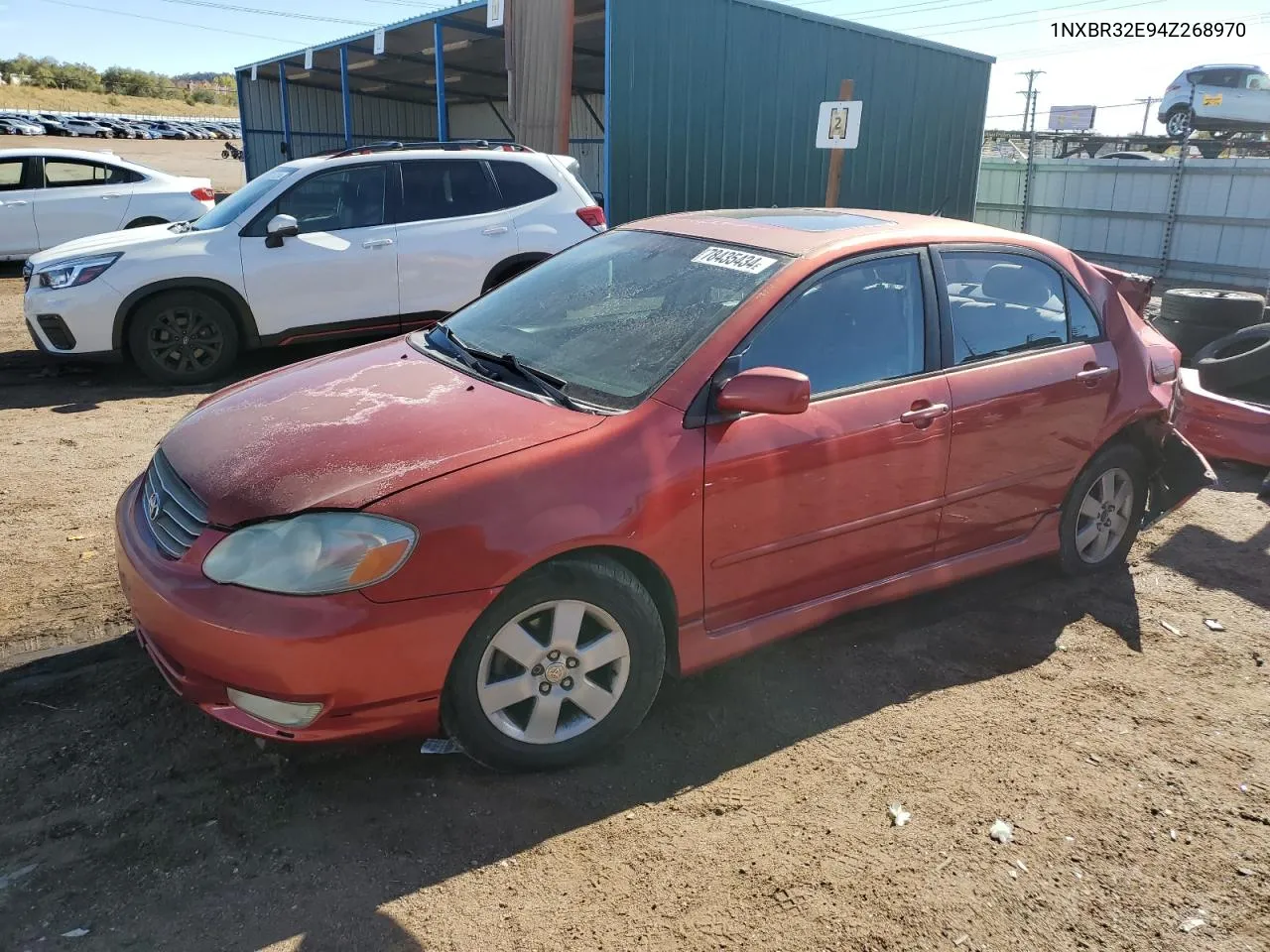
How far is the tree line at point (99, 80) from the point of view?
72.9 meters

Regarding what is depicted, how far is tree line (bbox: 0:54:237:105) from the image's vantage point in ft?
239

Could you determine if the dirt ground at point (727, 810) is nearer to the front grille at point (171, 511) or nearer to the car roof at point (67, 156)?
the front grille at point (171, 511)

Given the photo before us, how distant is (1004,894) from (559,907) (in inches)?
47.2

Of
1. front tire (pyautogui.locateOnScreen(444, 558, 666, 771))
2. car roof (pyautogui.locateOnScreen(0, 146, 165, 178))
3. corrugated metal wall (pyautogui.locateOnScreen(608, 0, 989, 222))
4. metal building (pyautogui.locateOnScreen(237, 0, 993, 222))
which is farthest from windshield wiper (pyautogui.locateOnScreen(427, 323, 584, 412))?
car roof (pyautogui.locateOnScreen(0, 146, 165, 178))

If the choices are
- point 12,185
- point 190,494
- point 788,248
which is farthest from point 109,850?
point 12,185

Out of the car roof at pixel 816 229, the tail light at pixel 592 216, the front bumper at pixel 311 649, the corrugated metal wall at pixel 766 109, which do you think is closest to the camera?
the front bumper at pixel 311 649

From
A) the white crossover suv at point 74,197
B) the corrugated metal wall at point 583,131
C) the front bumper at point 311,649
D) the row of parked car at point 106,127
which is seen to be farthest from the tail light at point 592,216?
the row of parked car at point 106,127

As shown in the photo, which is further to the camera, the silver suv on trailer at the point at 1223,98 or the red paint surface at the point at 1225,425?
the silver suv on trailer at the point at 1223,98

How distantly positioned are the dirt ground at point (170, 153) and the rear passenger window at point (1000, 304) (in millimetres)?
25573

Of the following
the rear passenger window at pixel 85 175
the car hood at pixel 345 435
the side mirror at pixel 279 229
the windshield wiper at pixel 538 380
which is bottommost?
the car hood at pixel 345 435

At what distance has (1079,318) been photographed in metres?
4.20

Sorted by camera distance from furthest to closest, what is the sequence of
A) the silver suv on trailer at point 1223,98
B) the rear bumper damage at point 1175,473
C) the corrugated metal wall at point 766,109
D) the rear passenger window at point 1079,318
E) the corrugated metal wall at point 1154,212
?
the silver suv on trailer at point 1223,98, the corrugated metal wall at point 1154,212, the corrugated metal wall at point 766,109, the rear bumper damage at point 1175,473, the rear passenger window at point 1079,318

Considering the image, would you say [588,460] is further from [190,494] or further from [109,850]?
[109,850]

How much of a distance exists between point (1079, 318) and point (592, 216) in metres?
5.15
